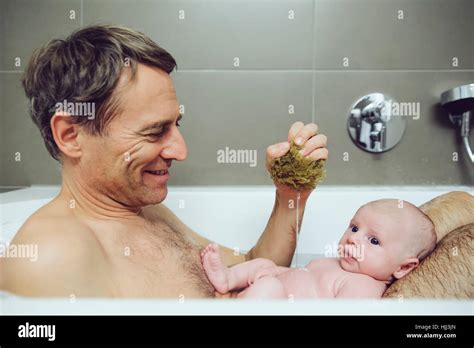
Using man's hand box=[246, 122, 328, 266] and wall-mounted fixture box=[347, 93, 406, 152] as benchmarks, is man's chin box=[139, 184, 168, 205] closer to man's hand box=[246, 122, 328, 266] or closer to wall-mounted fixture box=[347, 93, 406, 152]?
man's hand box=[246, 122, 328, 266]

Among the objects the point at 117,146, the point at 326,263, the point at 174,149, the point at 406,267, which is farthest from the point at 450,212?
the point at 117,146

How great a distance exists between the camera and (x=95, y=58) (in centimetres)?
84

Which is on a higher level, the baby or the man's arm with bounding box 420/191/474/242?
the man's arm with bounding box 420/191/474/242

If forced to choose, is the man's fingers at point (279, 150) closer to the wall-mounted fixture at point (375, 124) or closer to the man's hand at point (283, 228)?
the man's hand at point (283, 228)

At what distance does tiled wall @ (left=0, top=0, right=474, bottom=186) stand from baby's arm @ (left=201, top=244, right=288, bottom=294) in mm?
634

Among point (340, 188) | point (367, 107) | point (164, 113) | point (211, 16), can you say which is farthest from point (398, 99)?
point (164, 113)

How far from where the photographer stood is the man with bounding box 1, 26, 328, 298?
82cm

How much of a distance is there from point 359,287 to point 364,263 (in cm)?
5

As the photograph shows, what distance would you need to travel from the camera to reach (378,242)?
3.05 feet

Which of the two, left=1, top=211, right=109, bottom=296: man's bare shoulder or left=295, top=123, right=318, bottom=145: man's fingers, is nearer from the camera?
left=1, top=211, right=109, bottom=296: man's bare shoulder

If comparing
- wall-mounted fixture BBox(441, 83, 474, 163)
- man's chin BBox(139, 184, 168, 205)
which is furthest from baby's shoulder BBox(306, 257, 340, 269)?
wall-mounted fixture BBox(441, 83, 474, 163)
